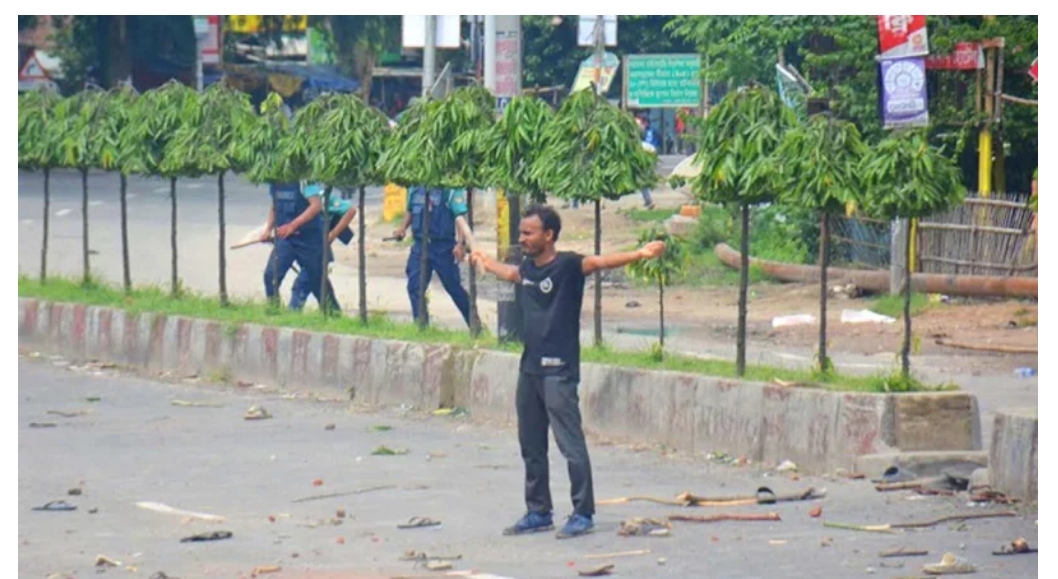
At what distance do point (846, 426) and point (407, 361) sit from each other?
4.80m

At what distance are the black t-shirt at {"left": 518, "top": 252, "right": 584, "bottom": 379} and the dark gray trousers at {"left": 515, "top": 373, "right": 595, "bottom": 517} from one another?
0.25 ft

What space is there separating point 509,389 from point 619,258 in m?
4.54

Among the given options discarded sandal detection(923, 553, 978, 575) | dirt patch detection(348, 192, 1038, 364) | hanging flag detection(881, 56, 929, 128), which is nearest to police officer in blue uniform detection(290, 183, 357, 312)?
dirt patch detection(348, 192, 1038, 364)

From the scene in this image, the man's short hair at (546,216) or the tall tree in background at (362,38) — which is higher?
the tall tree in background at (362,38)

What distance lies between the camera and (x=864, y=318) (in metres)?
21.7

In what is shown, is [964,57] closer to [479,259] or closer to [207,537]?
[479,259]

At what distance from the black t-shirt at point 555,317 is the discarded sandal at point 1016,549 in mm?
2289

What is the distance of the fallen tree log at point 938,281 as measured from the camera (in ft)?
73.7

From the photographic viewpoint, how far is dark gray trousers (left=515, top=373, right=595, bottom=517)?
10.3 meters

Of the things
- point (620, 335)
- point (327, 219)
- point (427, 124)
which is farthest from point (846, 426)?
point (620, 335)

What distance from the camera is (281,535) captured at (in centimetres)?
1053

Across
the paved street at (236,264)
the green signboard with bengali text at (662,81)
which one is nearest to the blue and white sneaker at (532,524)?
the paved street at (236,264)

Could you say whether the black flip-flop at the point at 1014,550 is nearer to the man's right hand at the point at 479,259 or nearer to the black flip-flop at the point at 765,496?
the black flip-flop at the point at 765,496

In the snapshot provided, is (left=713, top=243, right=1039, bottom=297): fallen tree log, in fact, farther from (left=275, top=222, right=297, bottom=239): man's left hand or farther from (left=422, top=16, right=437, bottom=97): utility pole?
(left=422, top=16, right=437, bottom=97): utility pole
